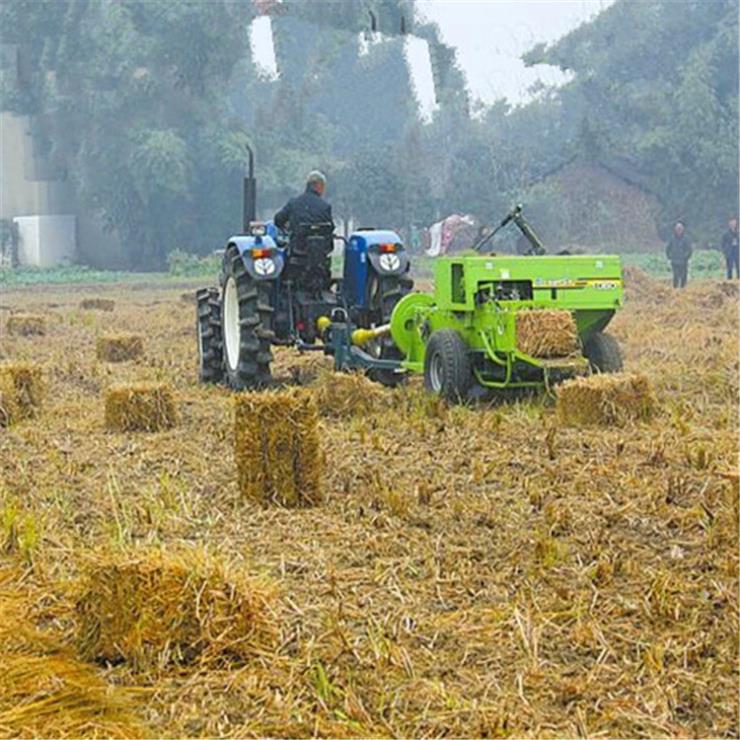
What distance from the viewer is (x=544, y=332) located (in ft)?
33.7

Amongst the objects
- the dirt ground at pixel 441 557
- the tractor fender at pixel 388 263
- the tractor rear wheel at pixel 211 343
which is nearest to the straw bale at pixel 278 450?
the dirt ground at pixel 441 557

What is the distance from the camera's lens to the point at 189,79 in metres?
51.0

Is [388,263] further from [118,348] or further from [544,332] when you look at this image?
[118,348]

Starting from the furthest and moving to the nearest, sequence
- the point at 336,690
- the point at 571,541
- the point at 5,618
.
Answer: the point at 571,541
the point at 5,618
the point at 336,690

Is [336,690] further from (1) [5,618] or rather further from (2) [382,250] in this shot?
(2) [382,250]

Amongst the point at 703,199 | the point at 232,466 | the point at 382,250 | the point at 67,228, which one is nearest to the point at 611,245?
the point at 703,199

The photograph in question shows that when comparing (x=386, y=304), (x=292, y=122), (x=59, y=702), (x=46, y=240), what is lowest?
(x=59, y=702)

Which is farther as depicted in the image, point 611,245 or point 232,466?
point 611,245

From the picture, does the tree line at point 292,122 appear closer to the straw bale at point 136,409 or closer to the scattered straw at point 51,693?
the straw bale at point 136,409

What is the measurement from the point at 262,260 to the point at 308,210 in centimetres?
55

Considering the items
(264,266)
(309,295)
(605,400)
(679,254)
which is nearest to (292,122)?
(679,254)

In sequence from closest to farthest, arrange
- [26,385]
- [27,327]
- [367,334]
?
1. [26,385]
2. [367,334]
3. [27,327]

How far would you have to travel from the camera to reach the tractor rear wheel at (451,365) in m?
10.5

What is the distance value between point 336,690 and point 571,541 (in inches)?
76.5
